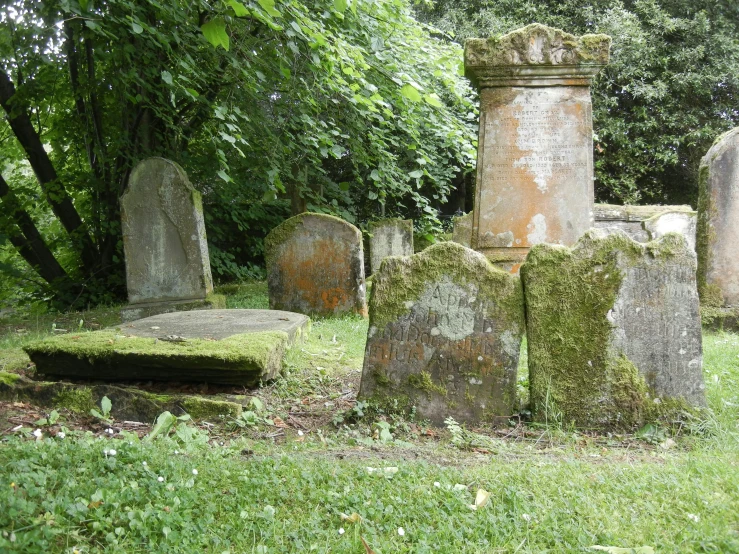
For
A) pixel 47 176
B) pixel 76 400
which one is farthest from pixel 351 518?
pixel 47 176

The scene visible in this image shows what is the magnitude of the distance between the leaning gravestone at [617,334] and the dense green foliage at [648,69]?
13.8 metres

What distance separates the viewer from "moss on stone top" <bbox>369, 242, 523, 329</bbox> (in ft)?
13.4

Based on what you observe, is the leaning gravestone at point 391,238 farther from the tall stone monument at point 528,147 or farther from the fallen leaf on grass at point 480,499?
the fallen leaf on grass at point 480,499

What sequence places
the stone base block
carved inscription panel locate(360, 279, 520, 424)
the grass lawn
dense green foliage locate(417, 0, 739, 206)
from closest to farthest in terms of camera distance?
the grass lawn < carved inscription panel locate(360, 279, 520, 424) < the stone base block < dense green foliage locate(417, 0, 739, 206)

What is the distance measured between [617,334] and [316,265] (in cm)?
478

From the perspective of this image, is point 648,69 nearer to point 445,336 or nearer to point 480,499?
point 445,336

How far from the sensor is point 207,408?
13.4ft

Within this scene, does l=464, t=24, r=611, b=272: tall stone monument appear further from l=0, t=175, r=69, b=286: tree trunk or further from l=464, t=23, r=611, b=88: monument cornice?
l=0, t=175, r=69, b=286: tree trunk

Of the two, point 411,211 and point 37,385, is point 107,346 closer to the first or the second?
point 37,385

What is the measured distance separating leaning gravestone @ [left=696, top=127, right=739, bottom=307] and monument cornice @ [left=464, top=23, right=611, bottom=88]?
6.60ft

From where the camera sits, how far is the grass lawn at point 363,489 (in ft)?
8.09

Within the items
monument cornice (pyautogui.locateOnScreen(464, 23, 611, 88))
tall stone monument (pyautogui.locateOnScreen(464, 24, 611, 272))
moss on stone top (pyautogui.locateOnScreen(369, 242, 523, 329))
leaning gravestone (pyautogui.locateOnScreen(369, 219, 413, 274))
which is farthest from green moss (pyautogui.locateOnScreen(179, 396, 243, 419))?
leaning gravestone (pyautogui.locateOnScreen(369, 219, 413, 274))

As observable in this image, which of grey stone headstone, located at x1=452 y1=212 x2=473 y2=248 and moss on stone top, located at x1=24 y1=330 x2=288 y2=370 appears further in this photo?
grey stone headstone, located at x1=452 y1=212 x2=473 y2=248

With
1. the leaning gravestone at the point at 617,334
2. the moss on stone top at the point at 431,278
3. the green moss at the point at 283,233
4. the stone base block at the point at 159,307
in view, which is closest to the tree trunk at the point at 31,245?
the stone base block at the point at 159,307
